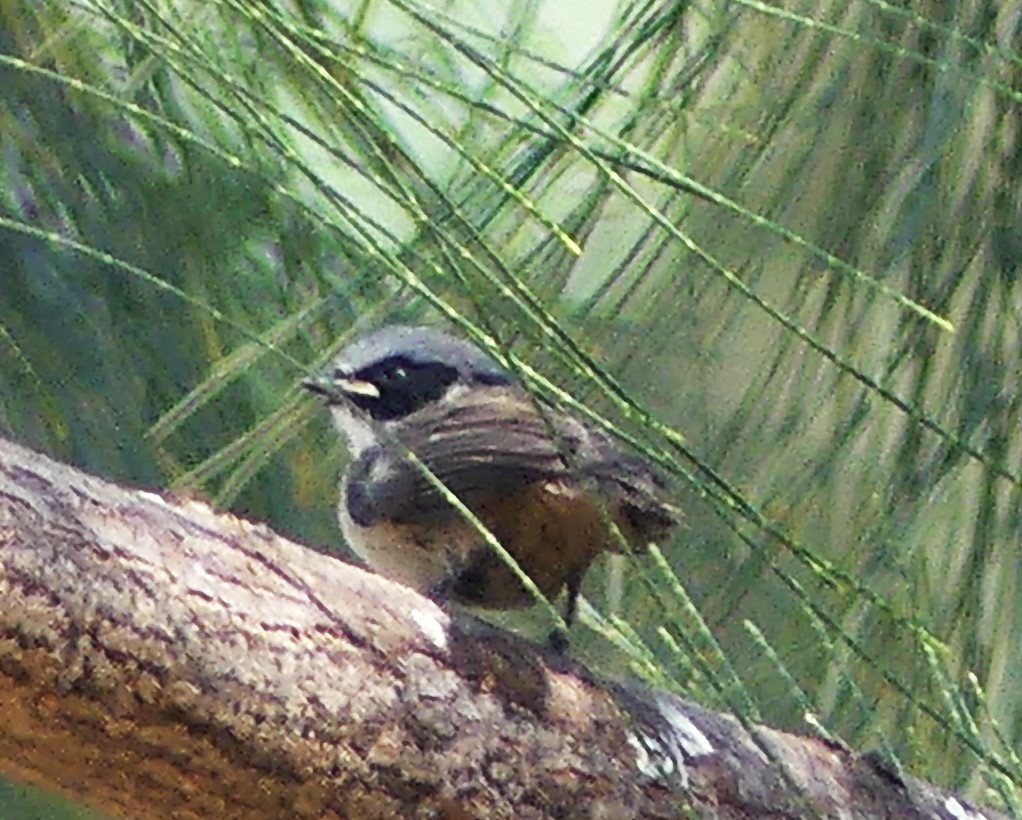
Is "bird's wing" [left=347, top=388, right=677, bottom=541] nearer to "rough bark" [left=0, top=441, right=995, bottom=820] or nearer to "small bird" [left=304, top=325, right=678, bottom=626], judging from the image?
"small bird" [left=304, top=325, right=678, bottom=626]

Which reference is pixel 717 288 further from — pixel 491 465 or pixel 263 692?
pixel 263 692

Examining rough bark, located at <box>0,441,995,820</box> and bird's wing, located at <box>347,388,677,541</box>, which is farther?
bird's wing, located at <box>347,388,677,541</box>

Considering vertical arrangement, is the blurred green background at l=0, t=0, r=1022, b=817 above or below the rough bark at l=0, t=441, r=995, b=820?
above

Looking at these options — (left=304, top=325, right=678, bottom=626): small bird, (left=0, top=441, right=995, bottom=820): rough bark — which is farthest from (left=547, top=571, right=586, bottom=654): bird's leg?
(left=0, top=441, right=995, bottom=820): rough bark

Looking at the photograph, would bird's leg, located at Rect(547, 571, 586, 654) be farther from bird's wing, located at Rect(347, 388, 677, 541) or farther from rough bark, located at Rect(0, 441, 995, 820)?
rough bark, located at Rect(0, 441, 995, 820)

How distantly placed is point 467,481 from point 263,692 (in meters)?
0.25

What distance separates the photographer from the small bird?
0.70 metres

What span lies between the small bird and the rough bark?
131 millimetres

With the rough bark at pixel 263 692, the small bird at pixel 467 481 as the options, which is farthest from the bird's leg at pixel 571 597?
the rough bark at pixel 263 692

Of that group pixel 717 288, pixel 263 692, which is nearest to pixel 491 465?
pixel 717 288

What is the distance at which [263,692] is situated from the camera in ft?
1.62

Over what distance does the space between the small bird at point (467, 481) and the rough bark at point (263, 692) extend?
0.43 ft

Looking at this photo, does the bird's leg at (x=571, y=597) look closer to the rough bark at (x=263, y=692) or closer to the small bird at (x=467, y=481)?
the small bird at (x=467, y=481)

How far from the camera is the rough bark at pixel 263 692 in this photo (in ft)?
1.54
